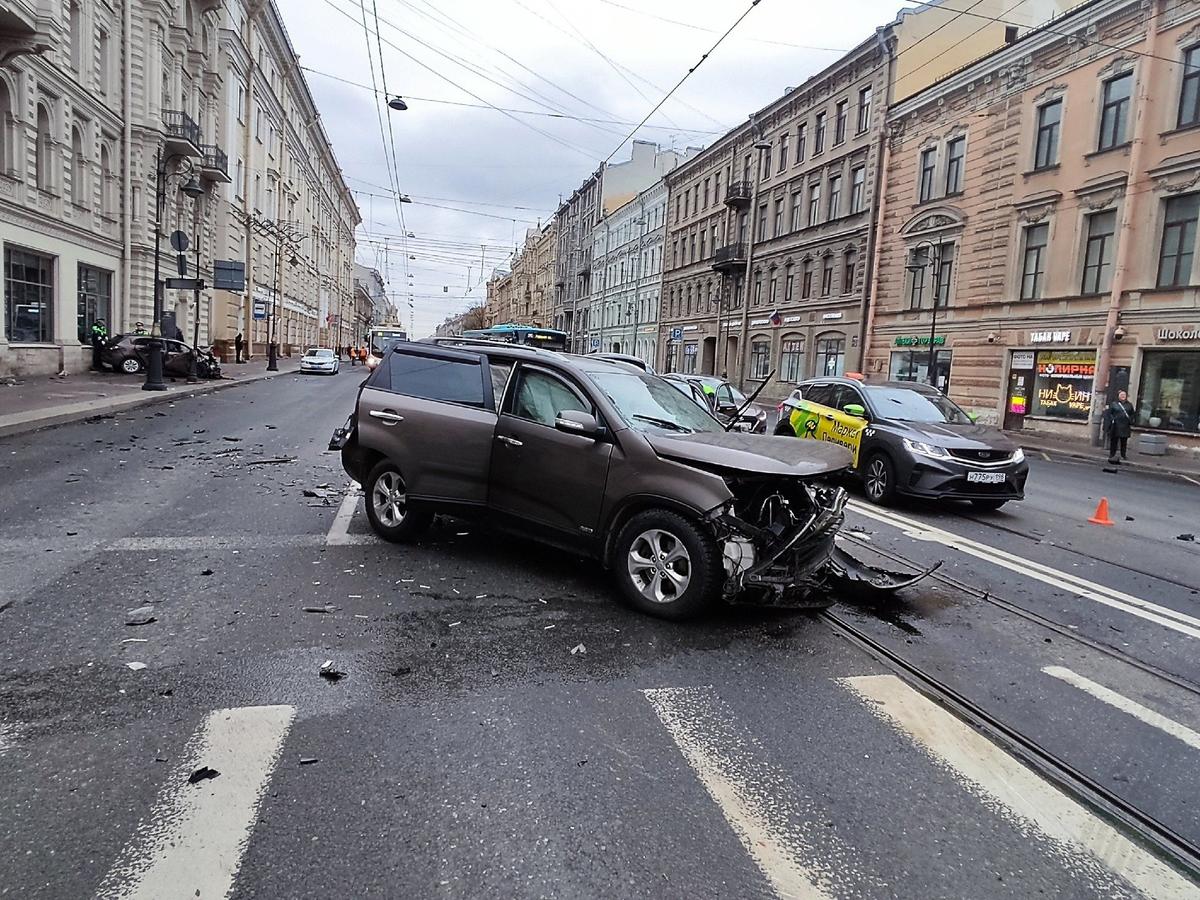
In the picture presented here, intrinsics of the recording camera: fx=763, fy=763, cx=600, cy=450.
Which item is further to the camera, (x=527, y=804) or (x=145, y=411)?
(x=145, y=411)

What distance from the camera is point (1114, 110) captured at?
880 inches

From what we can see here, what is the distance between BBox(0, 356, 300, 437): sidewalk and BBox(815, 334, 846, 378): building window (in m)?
24.9

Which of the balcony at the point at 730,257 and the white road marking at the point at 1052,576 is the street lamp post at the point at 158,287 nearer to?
the white road marking at the point at 1052,576

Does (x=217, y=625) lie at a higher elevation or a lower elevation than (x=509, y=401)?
lower

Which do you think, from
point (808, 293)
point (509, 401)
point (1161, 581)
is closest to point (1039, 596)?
point (1161, 581)

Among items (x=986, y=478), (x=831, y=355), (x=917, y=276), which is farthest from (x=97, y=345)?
(x=917, y=276)

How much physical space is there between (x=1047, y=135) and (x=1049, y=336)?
6704mm

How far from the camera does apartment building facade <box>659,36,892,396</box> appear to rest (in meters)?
33.4

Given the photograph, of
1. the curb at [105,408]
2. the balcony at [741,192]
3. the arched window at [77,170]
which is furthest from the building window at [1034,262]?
the arched window at [77,170]

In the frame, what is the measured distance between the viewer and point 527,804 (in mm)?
2842

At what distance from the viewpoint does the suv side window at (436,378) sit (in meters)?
6.25

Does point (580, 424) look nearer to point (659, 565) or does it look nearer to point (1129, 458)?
point (659, 565)

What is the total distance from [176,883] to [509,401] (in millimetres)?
4070

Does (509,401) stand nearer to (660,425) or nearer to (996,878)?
(660,425)
